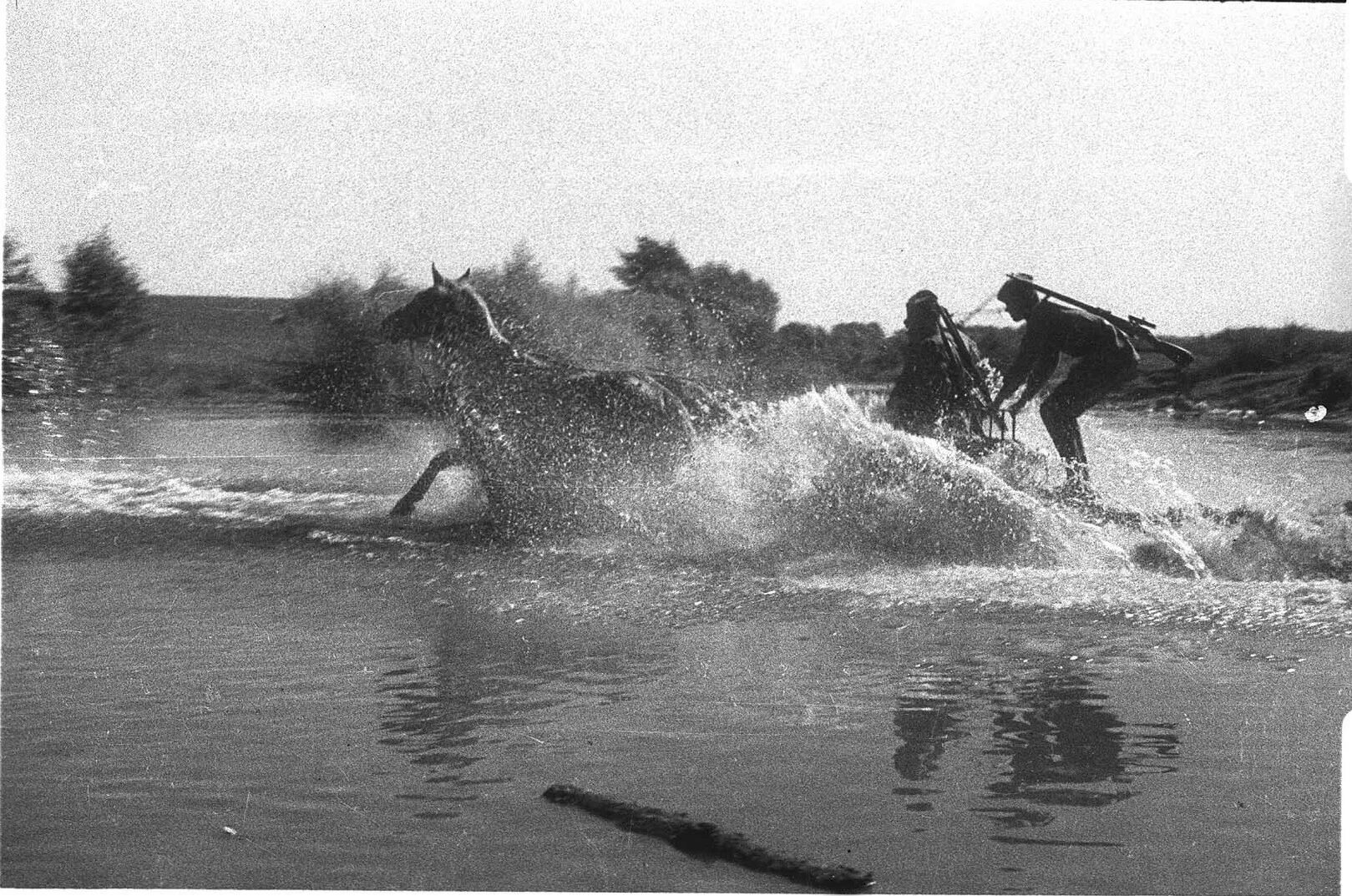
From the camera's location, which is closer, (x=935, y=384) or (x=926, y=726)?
(x=926, y=726)

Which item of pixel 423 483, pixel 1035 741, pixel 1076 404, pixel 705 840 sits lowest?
pixel 705 840

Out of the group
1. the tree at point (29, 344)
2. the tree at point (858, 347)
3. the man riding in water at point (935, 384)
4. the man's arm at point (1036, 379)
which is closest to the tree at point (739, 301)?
the tree at point (858, 347)

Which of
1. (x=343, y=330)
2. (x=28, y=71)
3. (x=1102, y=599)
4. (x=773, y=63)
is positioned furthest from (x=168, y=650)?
(x=1102, y=599)

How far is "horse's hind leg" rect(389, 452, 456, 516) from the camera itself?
7688 millimetres

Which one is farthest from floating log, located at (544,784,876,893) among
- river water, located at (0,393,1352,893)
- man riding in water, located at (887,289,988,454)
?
man riding in water, located at (887,289,988,454)

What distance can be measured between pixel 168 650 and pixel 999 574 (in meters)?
3.81

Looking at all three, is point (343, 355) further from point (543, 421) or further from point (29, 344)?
point (29, 344)

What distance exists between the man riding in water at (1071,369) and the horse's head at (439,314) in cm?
260

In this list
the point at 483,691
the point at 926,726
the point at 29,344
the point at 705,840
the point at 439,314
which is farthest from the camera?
the point at 439,314

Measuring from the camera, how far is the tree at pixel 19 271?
6.98 metres

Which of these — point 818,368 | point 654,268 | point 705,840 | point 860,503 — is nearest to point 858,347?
point 818,368

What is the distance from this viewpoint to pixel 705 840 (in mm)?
4859

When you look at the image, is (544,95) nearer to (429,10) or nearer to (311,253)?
(429,10)

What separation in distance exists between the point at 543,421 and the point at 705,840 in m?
3.35
